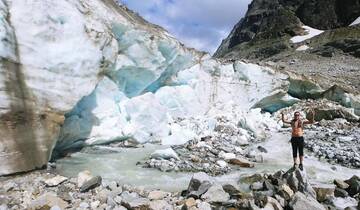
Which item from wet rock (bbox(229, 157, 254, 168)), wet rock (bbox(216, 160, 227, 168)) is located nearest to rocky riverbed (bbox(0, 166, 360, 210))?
wet rock (bbox(216, 160, 227, 168))

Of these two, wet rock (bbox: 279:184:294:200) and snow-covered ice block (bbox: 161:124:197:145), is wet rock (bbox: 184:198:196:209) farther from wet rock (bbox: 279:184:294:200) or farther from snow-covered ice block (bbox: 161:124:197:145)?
snow-covered ice block (bbox: 161:124:197:145)

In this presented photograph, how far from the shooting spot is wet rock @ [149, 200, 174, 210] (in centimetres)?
856

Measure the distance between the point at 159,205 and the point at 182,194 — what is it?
1.05 m

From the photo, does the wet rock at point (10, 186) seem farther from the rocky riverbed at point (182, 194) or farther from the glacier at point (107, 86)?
the glacier at point (107, 86)

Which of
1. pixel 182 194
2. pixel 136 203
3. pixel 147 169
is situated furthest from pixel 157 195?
pixel 147 169

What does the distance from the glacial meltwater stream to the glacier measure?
0.83 meters

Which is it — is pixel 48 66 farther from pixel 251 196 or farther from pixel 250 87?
pixel 250 87

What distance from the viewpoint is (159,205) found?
28.6 ft

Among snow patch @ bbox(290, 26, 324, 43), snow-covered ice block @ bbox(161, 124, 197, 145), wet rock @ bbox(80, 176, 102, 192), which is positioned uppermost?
snow patch @ bbox(290, 26, 324, 43)

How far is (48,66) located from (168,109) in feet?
31.4

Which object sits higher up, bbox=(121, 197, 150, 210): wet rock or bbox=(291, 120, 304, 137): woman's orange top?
bbox=(291, 120, 304, 137): woman's orange top

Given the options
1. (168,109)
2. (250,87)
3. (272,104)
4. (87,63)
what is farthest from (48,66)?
(272,104)

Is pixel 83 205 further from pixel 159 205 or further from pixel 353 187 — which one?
pixel 353 187

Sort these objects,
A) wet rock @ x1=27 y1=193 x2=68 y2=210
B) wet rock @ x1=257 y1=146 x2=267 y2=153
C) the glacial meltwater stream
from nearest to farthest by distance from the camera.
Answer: wet rock @ x1=27 y1=193 x2=68 y2=210
the glacial meltwater stream
wet rock @ x1=257 y1=146 x2=267 y2=153
